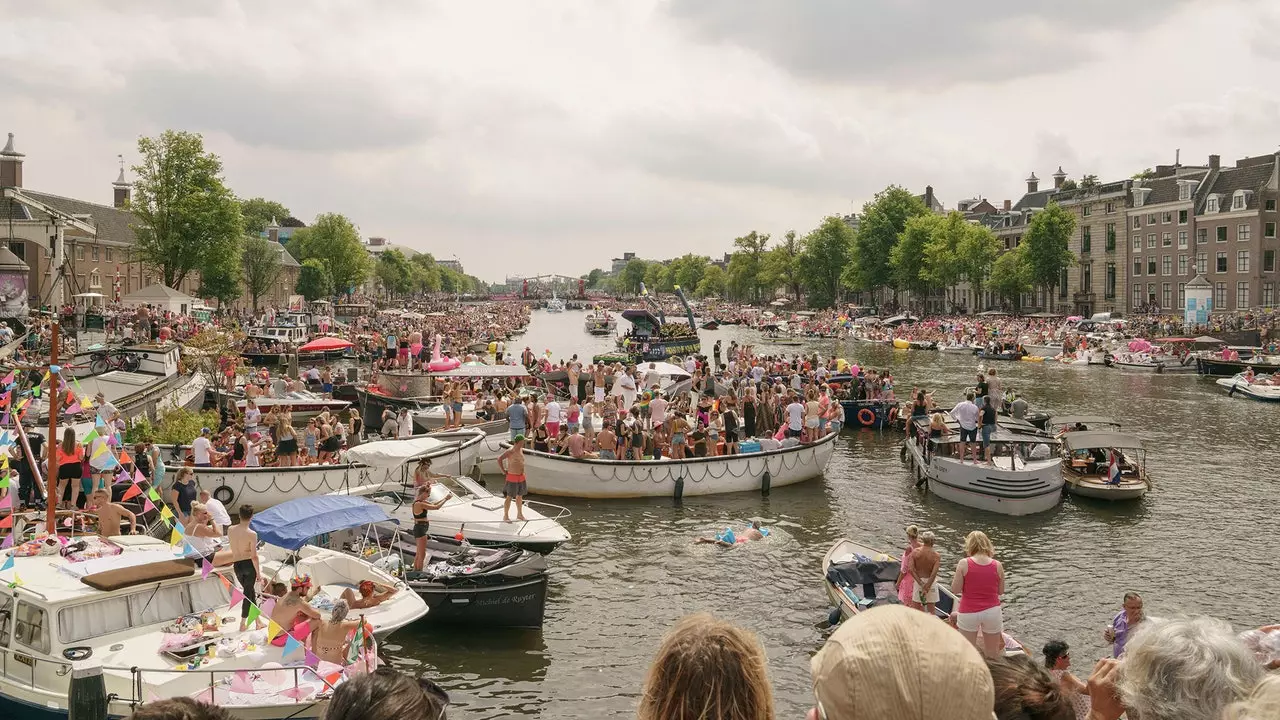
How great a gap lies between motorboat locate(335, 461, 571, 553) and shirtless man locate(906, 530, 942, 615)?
645cm

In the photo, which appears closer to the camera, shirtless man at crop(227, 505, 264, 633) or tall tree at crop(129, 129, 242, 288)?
shirtless man at crop(227, 505, 264, 633)

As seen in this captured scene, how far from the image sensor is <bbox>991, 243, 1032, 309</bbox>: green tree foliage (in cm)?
9100

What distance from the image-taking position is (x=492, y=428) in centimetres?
2678

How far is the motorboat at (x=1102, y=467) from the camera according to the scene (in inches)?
926

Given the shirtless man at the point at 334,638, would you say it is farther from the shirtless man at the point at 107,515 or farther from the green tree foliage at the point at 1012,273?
the green tree foliage at the point at 1012,273

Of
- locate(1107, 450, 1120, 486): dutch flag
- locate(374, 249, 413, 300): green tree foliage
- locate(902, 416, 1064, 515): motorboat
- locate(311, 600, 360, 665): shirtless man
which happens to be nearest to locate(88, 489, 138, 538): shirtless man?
locate(311, 600, 360, 665): shirtless man

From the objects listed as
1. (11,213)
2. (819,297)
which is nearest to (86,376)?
(11,213)

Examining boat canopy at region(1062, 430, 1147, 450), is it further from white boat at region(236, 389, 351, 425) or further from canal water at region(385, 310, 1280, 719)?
white boat at region(236, 389, 351, 425)

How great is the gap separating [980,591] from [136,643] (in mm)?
10132

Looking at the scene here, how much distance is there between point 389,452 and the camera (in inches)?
838

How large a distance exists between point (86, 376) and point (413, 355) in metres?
16.1

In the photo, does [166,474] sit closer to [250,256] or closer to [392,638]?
[392,638]

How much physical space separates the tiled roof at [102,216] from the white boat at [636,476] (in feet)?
209

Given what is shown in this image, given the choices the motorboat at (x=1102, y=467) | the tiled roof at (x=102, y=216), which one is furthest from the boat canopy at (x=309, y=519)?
the tiled roof at (x=102, y=216)
